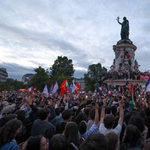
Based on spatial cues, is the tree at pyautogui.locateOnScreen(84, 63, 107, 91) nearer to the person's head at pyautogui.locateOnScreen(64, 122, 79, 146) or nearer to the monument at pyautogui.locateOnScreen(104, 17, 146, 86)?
the monument at pyautogui.locateOnScreen(104, 17, 146, 86)

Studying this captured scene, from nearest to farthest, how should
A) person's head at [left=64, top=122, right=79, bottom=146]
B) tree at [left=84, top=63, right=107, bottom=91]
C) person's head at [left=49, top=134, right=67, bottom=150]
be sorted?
person's head at [left=49, top=134, right=67, bottom=150] → person's head at [left=64, top=122, right=79, bottom=146] → tree at [left=84, top=63, right=107, bottom=91]

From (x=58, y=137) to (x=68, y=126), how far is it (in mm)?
519

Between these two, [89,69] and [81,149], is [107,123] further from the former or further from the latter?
[89,69]

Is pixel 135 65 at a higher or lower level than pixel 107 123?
higher

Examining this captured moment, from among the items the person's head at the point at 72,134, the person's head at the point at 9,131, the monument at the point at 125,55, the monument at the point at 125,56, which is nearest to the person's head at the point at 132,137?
the person's head at the point at 72,134

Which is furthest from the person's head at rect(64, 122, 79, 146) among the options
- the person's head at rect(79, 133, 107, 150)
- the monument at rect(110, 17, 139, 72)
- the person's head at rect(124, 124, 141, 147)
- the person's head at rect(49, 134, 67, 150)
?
the monument at rect(110, 17, 139, 72)

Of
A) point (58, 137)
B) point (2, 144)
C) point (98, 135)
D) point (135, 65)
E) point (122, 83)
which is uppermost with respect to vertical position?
point (135, 65)

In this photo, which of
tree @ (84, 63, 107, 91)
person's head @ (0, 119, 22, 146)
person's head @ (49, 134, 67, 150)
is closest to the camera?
person's head @ (49, 134, 67, 150)

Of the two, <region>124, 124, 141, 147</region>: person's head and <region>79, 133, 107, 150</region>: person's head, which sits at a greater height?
<region>79, 133, 107, 150</region>: person's head

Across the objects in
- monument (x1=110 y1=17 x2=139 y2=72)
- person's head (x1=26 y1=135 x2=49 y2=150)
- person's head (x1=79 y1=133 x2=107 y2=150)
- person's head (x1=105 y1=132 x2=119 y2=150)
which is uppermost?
monument (x1=110 y1=17 x2=139 y2=72)

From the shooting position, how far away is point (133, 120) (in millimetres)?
3113

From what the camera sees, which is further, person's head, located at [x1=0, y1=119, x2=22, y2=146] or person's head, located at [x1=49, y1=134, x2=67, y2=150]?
person's head, located at [x1=0, y1=119, x2=22, y2=146]

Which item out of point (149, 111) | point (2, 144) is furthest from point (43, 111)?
point (149, 111)

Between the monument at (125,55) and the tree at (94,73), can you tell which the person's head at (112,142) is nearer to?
the monument at (125,55)
